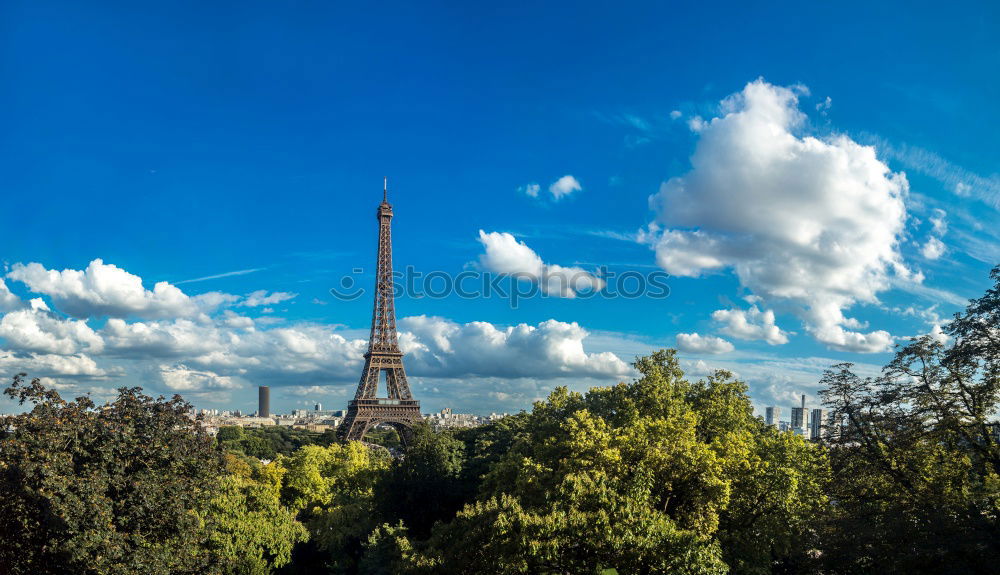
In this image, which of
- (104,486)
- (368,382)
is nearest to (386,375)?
(368,382)

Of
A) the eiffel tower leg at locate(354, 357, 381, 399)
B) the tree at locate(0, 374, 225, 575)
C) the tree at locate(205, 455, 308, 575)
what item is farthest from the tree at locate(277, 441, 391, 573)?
the eiffel tower leg at locate(354, 357, 381, 399)

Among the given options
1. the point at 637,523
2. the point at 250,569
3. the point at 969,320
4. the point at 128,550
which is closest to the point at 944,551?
the point at 969,320

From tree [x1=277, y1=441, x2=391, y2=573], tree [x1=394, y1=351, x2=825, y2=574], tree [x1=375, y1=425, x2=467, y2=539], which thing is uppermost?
tree [x1=394, y1=351, x2=825, y2=574]

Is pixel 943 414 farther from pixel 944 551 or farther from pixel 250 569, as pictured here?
pixel 250 569

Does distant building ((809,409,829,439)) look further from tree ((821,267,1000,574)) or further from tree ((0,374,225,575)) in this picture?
tree ((0,374,225,575))

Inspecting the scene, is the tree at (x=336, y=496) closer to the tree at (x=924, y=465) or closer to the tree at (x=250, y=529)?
the tree at (x=250, y=529)

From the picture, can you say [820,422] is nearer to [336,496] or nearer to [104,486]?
[336,496]

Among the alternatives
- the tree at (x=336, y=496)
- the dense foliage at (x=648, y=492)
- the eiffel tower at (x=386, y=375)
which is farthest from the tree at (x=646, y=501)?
the eiffel tower at (x=386, y=375)
